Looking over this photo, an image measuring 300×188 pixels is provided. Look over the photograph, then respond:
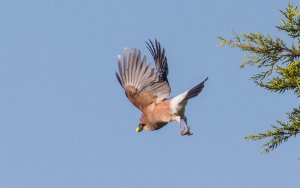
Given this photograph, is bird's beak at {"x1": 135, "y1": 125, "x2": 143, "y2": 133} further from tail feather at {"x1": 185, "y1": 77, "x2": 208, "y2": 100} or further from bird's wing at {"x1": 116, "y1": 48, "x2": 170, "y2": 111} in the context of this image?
tail feather at {"x1": 185, "y1": 77, "x2": 208, "y2": 100}

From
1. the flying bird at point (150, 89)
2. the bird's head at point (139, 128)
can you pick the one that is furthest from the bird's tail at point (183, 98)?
the bird's head at point (139, 128)

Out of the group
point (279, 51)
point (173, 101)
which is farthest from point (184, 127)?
point (279, 51)

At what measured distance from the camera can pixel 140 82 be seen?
10.8 m

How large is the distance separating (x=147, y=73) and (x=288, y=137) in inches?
111

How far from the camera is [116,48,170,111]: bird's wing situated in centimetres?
1059

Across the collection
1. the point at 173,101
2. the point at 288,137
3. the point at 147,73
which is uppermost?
the point at 147,73

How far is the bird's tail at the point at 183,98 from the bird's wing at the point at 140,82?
1.69 ft

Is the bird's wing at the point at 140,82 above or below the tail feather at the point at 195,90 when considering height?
above

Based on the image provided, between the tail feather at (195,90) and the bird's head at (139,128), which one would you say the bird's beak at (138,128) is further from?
the tail feather at (195,90)

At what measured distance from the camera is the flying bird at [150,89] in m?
10.1

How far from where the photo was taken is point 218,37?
9.71 m

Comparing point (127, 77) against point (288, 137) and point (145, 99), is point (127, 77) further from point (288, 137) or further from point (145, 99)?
point (288, 137)

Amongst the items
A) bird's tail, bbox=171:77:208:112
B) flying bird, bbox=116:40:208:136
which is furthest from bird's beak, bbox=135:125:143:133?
bird's tail, bbox=171:77:208:112

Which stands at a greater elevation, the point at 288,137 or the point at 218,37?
the point at 218,37
